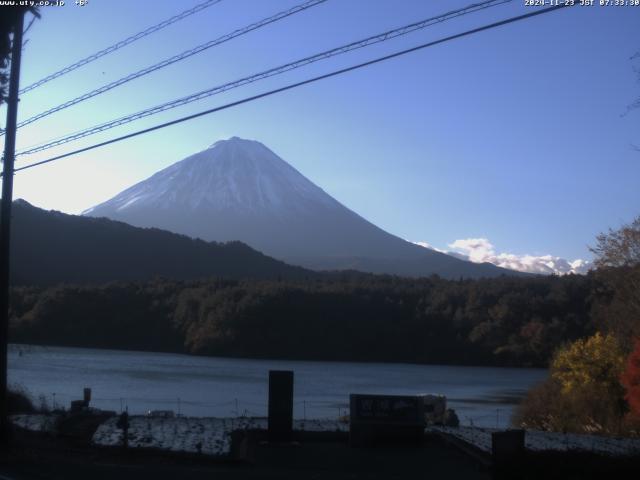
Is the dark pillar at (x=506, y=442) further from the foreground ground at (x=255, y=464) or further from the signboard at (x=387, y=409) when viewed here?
the signboard at (x=387, y=409)

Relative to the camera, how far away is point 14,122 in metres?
15.4

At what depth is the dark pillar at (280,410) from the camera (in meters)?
→ 16.5

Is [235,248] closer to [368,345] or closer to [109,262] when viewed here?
[109,262]

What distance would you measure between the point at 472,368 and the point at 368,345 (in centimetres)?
841

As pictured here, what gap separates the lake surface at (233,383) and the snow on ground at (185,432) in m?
7.57

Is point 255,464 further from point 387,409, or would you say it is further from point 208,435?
point 387,409

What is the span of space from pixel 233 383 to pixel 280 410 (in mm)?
25687

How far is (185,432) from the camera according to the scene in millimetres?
17172

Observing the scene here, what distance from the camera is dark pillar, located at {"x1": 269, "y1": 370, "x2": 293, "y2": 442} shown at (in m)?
16.5

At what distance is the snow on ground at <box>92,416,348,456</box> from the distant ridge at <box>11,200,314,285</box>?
49.8 m

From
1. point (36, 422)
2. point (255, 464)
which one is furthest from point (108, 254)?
point (255, 464)

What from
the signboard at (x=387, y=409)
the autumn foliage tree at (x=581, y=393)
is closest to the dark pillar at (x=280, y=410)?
the signboard at (x=387, y=409)

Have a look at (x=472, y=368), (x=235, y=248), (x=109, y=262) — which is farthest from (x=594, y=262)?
(x=235, y=248)

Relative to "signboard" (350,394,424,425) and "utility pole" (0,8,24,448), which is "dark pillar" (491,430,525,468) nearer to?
"signboard" (350,394,424,425)
